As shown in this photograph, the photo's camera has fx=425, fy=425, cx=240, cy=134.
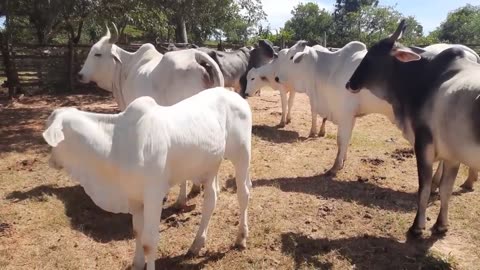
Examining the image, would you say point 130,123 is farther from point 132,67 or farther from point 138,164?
point 132,67

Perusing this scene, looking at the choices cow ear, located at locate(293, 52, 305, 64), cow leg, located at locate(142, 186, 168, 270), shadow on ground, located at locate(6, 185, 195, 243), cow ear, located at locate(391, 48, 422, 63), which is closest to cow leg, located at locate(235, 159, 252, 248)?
shadow on ground, located at locate(6, 185, 195, 243)

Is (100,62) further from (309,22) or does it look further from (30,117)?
(309,22)

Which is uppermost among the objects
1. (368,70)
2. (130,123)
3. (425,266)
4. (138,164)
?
(368,70)

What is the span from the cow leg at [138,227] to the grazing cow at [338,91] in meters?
3.44

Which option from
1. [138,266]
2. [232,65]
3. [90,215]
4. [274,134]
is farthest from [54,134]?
[232,65]

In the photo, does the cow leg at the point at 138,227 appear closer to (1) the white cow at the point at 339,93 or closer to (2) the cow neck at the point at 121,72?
(2) the cow neck at the point at 121,72

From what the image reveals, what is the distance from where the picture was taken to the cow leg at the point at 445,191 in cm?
414

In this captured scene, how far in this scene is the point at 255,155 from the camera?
7.14 meters

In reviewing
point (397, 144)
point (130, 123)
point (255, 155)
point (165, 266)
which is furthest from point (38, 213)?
point (397, 144)

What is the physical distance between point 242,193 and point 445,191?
2043 mm

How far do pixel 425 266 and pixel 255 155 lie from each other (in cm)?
381

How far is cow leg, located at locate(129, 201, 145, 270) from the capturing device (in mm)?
3125

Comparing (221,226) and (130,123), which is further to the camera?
(221,226)

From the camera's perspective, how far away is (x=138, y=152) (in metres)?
2.81
